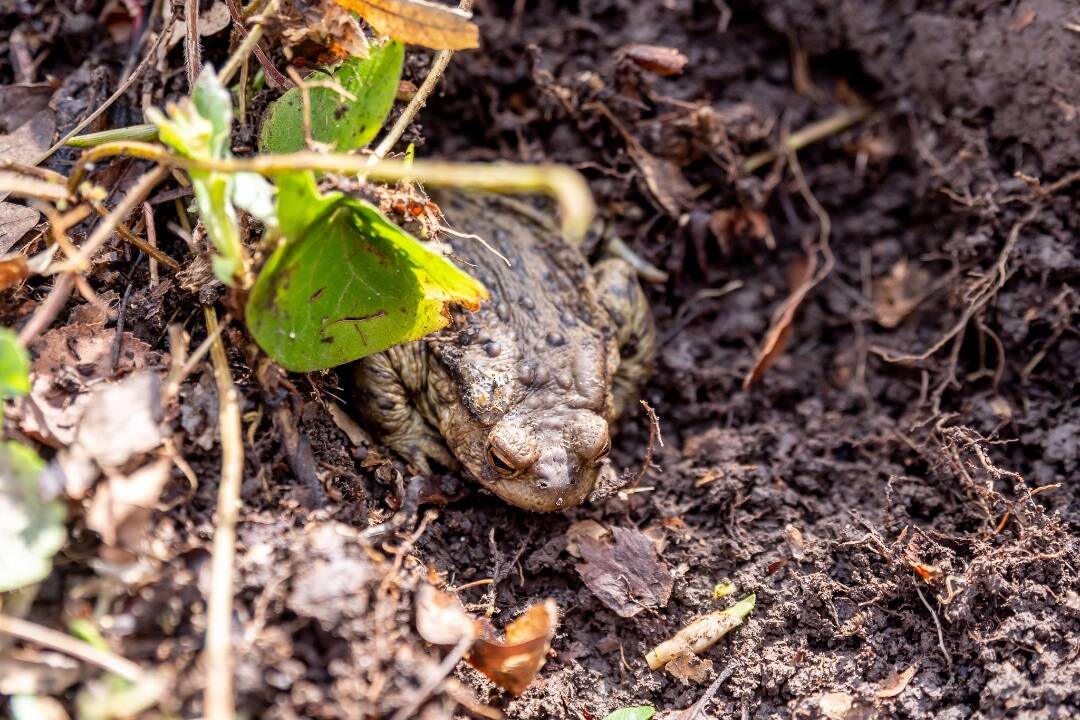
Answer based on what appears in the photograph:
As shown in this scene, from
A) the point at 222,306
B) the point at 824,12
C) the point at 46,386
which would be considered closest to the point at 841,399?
the point at 824,12

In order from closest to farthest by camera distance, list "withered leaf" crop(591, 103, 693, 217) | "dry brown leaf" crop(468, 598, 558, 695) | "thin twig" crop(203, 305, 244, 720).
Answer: "thin twig" crop(203, 305, 244, 720) < "dry brown leaf" crop(468, 598, 558, 695) < "withered leaf" crop(591, 103, 693, 217)

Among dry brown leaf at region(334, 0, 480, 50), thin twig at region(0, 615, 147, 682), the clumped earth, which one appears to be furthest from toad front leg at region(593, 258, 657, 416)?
thin twig at region(0, 615, 147, 682)

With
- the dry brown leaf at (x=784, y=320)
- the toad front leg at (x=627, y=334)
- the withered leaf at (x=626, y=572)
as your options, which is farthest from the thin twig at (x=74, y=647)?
the dry brown leaf at (x=784, y=320)

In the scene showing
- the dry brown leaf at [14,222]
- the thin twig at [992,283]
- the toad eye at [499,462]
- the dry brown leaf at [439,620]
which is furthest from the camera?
the thin twig at [992,283]

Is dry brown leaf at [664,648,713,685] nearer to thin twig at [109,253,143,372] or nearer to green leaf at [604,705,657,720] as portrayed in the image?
green leaf at [604,705,657,720]

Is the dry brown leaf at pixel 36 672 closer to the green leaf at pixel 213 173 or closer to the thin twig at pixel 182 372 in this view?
the thin twig at pixel 182 372
